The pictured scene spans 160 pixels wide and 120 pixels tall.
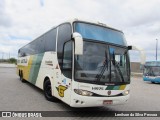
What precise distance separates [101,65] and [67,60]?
3.75 ft

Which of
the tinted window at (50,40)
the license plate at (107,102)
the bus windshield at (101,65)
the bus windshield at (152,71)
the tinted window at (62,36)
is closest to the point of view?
the bus windshield at (101,65)

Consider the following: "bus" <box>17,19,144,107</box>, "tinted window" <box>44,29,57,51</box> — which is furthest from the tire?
"tinted window" <box>44,29,57,51</box>

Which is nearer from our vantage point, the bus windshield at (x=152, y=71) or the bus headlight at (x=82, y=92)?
the bus headlight at (x=82, y=92)

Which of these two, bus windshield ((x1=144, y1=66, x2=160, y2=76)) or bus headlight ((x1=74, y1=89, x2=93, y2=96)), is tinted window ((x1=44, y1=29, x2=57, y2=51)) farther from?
bus windshield ((x1=144, y1=66, x2=160, y2=76))

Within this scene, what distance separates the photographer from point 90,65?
22.4ft

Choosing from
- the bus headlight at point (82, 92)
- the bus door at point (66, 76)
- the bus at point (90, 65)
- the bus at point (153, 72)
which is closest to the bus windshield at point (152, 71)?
the bus at point (153, 72)

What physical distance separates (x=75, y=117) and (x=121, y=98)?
5.40 feet

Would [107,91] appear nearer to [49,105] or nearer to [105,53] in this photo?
[105,53]

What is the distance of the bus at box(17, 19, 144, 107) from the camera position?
667cm

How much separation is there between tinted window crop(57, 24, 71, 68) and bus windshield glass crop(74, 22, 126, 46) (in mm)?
478

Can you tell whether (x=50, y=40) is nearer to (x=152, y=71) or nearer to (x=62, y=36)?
(x=62, y=36)

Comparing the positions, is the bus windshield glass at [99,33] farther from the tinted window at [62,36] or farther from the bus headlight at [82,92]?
the bus headlight at [82,92]

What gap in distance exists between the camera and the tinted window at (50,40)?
29.7 ft

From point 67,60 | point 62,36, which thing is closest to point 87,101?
point 67,60
